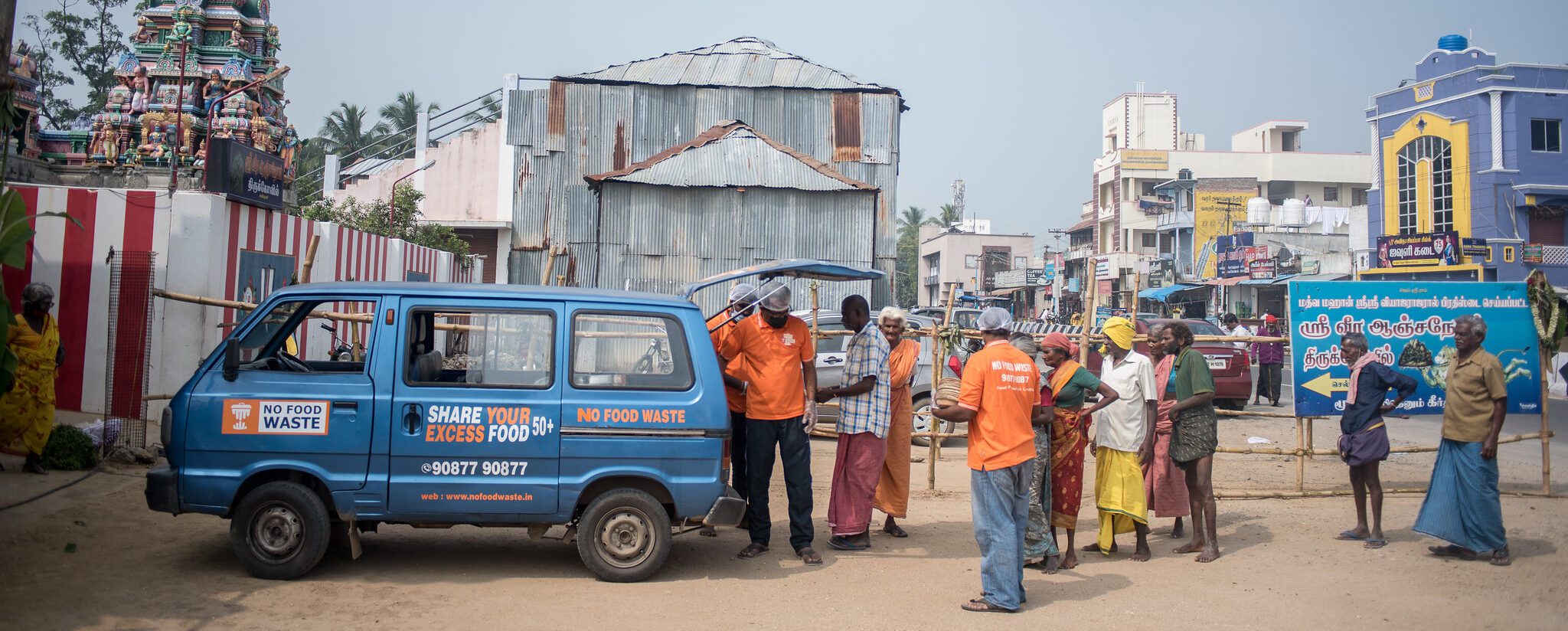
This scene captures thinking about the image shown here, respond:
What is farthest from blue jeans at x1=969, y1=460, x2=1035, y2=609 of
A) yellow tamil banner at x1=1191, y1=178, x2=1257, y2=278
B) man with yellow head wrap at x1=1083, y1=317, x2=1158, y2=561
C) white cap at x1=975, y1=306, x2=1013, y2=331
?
yellow tamil banner at x1=1191, y1=178, x2=1257, y2=278

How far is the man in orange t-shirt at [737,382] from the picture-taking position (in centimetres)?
674

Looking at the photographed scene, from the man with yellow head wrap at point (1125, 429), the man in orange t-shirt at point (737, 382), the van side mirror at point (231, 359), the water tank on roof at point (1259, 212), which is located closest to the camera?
the van side mirror at point (231, 359)

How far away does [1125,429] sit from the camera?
6.62m

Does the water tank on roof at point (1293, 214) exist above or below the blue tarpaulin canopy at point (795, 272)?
above

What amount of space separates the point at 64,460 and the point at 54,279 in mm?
2745

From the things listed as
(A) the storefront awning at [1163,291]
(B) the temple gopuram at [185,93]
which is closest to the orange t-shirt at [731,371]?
(B) the temple gopuram at [185,93]

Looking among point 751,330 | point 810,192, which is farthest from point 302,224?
point 810,192

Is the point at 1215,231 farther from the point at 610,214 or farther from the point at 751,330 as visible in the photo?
the point at 751,330

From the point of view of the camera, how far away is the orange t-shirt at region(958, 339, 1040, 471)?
5625 mm

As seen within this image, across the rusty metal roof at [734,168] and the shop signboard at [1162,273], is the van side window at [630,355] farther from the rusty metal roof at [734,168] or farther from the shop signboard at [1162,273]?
the shop signboard at [1162,273]

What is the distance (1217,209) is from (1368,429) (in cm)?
4245

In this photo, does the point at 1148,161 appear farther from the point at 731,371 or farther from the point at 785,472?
the point at 785,472

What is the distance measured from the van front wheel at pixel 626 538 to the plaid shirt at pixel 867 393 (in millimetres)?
1616

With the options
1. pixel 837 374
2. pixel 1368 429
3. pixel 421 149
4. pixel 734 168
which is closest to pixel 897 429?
pixel 1368 429
